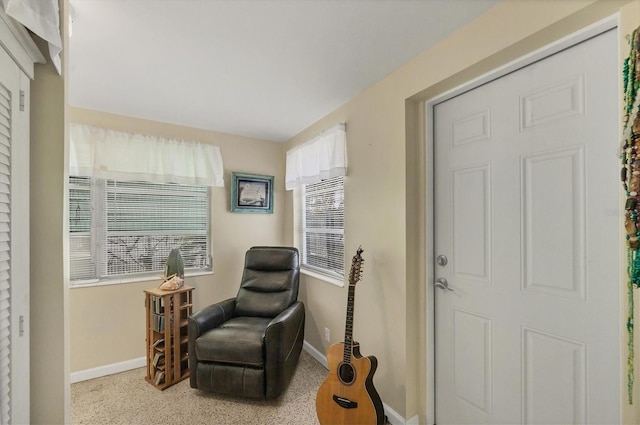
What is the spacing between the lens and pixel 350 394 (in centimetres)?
162

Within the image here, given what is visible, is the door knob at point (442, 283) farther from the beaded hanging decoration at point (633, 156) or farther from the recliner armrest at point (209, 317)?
the recliner armrest at point (209, 317)

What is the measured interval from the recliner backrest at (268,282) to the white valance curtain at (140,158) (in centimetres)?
89

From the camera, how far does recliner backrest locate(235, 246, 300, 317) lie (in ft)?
8.44

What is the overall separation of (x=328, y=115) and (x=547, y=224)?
1.86 metres

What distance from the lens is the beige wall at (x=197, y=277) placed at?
2373 millimetres

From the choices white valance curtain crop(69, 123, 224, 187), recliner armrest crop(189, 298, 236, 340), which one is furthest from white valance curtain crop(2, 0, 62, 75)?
recliner armrest crop(189, 298, 236, 340)

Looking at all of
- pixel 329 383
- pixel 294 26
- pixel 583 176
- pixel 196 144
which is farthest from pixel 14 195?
pixel 583 176

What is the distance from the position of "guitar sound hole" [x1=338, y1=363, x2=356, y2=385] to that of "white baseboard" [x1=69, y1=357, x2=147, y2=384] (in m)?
1.98

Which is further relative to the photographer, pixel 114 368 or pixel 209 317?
pixel 114 368

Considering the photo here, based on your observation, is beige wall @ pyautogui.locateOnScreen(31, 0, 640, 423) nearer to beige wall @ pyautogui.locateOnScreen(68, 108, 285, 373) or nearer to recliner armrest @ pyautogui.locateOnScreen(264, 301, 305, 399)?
beige wall @ pyautogui.locateOnScreen(68, 108, 285, 373)

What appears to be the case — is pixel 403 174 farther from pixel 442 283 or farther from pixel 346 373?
pixel 346 373

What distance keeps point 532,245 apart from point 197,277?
274cm

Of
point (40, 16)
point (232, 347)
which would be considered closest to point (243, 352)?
point (232, 347)

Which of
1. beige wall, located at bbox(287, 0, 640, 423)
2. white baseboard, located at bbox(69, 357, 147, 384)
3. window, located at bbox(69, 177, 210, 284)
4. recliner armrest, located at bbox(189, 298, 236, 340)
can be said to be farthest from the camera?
window, located at bbox(69, 177, 210, 284)
